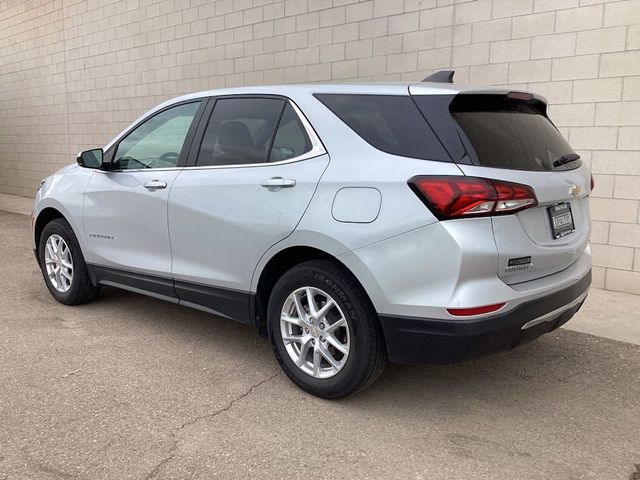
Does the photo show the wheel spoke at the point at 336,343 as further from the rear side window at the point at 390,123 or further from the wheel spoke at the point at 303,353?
the rear side window at the point at 390,123

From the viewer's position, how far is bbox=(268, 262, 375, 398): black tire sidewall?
3.00 m

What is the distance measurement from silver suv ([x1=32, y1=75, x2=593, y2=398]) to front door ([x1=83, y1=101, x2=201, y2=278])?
22 mm

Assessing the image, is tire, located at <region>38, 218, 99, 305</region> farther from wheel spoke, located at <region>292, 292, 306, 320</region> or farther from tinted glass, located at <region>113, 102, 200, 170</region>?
wheel spoke, located at <region>292, 292, 306, 320</region>

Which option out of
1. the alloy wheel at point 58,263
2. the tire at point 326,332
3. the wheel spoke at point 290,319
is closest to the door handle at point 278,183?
the tire at point 326,332

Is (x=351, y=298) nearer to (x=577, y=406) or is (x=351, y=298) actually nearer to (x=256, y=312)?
(x=256, y=312)

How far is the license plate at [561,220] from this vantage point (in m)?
2.98

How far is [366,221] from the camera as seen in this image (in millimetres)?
2906

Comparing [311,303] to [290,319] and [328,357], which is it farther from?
[328,357]

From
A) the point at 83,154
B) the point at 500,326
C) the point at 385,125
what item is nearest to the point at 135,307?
the point at 83,154

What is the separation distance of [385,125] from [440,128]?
317 millimetres

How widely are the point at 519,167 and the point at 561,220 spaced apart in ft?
1.40

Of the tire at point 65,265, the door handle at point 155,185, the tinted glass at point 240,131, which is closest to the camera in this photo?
the tinted glass at point 240,131

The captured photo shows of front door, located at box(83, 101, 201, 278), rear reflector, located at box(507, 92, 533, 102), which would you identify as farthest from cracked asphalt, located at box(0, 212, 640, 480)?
rear reflector, located at box(507, 92, 533, 102)

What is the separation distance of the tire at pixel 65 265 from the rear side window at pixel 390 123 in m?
2.76
